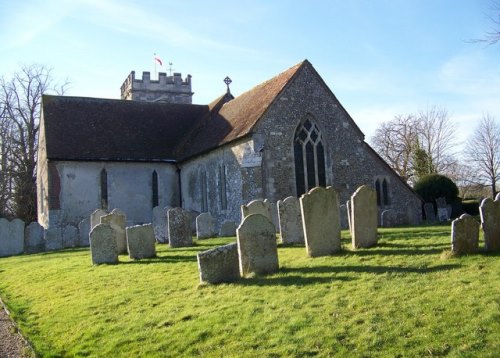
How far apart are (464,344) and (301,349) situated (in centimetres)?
168

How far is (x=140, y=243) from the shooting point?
42.4 ft

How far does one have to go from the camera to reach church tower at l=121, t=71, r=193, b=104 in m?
39.2

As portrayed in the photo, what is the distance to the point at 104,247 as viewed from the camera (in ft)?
41.7

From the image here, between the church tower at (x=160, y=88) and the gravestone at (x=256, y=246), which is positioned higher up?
the church tower at (x=160, y=88)

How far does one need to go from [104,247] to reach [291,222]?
15.5 ft

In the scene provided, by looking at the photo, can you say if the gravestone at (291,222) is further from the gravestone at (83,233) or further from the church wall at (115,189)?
the church wall at (115,189)

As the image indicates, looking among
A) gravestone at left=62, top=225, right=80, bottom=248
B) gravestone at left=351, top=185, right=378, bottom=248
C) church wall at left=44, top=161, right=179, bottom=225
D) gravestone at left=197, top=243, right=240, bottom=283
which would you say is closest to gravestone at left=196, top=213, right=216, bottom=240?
gravestone at left=62, top=225, right=80, bottom=248

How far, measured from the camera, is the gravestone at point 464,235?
Answer: 8664 millimetres

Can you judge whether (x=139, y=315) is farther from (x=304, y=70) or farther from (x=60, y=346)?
(x=304, y=70)

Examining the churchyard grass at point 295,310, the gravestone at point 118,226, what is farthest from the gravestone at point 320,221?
the gravestone at point 118,226

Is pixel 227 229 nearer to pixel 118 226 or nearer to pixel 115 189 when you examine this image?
pixel 118 226

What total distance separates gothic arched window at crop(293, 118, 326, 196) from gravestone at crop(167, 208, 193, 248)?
709cm

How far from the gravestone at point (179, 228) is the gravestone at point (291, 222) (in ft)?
11.5

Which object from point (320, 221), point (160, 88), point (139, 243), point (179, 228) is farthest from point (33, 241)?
point (160, 88)
